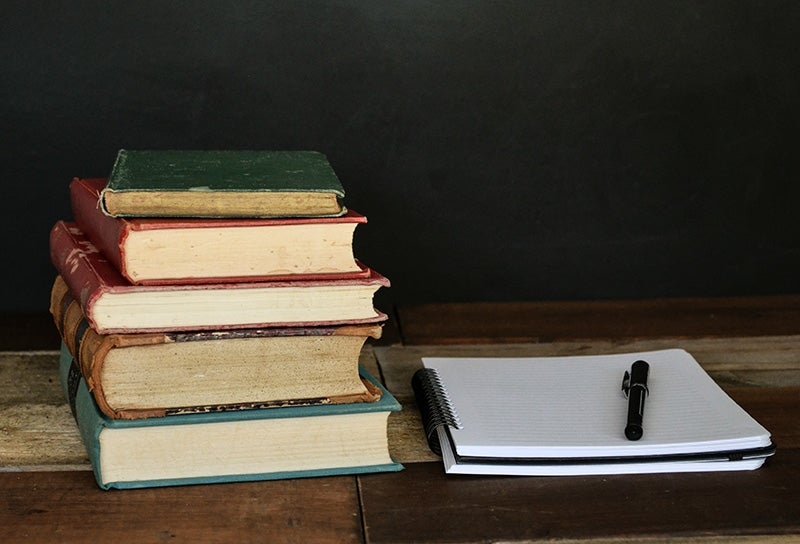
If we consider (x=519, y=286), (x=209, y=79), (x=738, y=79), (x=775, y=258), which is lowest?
(x=519, y=286)

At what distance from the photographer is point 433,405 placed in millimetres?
1136

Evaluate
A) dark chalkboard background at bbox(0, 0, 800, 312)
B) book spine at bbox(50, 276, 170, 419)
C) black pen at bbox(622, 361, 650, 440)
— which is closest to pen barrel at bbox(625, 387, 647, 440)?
black pen at bbox(622, 361, 650, 440)

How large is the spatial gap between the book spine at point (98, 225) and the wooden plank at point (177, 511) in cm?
22

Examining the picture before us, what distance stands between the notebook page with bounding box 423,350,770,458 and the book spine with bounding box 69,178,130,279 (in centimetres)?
39

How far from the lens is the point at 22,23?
4.91 ft

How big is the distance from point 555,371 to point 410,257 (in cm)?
51

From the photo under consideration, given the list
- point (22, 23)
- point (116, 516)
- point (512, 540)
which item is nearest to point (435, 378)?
→ point (512, 540)

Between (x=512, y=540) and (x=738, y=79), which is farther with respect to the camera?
(x=738, y=79)

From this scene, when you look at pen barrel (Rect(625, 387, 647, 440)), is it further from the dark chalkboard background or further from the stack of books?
the dark chalkboard background

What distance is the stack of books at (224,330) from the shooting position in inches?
38.2

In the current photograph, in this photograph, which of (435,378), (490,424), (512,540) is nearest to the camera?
(512,540)

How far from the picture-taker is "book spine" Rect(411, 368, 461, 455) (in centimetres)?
110

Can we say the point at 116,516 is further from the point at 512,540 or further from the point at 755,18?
the point at 755,18

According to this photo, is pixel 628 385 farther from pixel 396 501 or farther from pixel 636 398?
pixel 396 501
